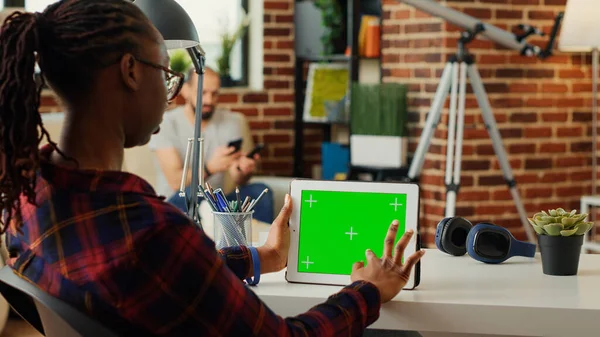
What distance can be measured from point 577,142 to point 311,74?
155 centimetres

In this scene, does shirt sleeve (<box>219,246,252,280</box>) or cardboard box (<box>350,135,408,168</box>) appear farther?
cardboard box (<box>350,135,408,168</box>)

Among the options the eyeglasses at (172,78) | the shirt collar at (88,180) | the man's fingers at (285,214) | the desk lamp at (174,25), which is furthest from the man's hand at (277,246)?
the shirt collar at (88,180)

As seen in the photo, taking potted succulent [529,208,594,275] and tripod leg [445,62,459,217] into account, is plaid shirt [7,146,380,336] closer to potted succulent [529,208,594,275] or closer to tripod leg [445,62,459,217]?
potted succulent [529,208,594,275]

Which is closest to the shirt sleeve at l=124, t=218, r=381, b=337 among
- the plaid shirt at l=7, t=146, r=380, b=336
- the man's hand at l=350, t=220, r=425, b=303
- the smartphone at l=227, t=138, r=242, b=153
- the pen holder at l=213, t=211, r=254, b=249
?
the plaid shirt at l=7, t=146, r=380, b=336

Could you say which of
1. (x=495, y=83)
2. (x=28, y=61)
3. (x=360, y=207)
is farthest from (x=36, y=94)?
(x=495, y=83)

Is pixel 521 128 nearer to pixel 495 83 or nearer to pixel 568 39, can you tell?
pixel 495 83

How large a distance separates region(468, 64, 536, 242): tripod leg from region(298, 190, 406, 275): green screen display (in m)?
2.63

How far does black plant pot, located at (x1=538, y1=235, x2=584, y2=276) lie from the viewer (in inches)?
75.4

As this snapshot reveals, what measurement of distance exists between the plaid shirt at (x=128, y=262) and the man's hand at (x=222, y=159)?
351 cm

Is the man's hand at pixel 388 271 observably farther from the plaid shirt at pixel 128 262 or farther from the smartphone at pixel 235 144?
the smartphone at pixel 235 144

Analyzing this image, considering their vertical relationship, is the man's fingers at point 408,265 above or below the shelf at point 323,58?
below

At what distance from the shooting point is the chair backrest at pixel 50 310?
46.4 inches

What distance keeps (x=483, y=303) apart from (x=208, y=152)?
348 centimetres

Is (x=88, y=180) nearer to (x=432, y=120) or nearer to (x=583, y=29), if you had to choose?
(x=432, y=120)
